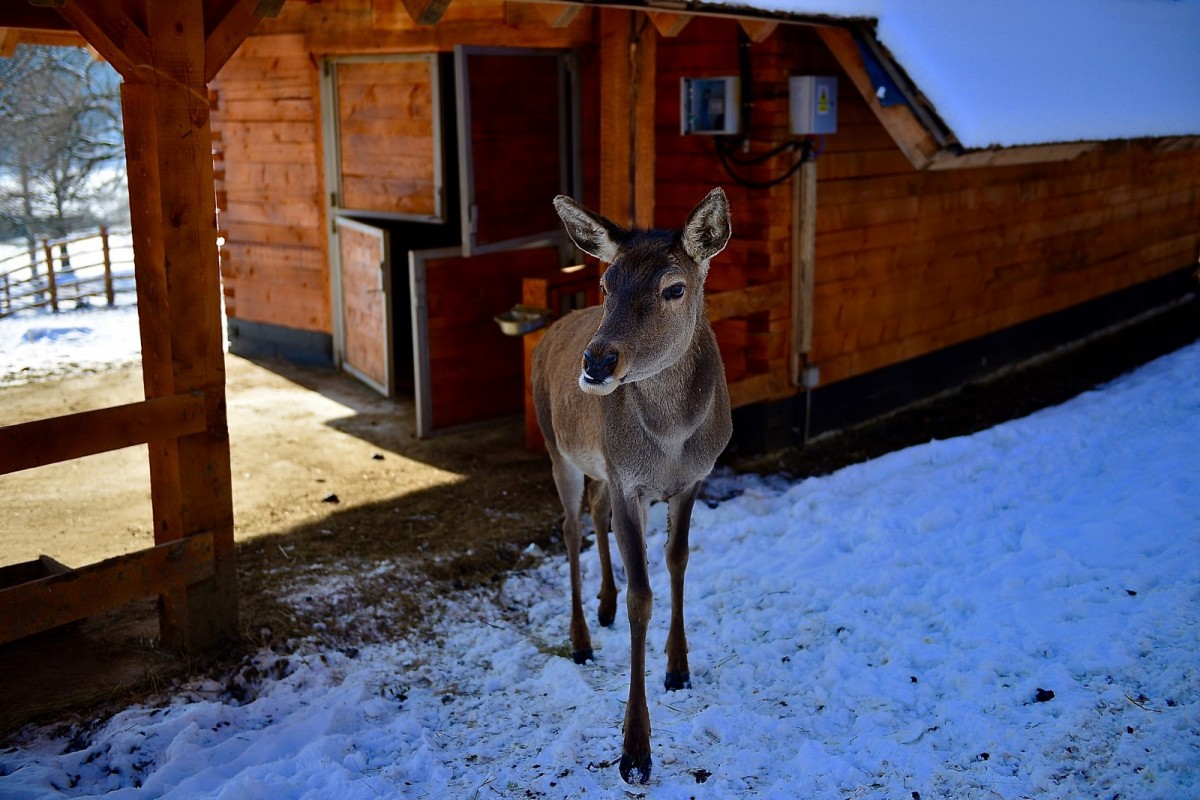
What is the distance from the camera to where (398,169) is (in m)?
10.0

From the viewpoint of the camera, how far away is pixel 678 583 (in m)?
5.33

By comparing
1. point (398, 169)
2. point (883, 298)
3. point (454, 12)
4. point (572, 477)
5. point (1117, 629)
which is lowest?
point (1117, 629)

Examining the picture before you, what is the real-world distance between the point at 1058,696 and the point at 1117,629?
2.22 ft

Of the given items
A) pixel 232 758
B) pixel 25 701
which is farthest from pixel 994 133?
pixel 25 701

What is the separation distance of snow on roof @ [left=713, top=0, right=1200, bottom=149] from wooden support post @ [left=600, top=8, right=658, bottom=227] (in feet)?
2.88

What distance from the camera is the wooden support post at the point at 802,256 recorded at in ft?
27.2

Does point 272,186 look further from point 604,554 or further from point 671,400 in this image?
point 671,400

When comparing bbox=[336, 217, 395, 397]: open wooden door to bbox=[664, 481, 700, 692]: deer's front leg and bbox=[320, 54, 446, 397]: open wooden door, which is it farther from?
bbox=[664, 481, 700, 692]: deer's front leg

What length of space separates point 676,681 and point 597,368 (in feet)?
6.31

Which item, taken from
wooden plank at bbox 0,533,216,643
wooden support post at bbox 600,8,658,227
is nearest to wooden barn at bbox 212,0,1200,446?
wooden support post at bbox 600,8,658,227

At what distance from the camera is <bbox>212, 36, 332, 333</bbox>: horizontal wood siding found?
11.2 meters

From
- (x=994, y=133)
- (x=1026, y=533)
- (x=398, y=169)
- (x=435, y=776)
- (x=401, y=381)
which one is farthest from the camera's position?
(x=401, y=381)

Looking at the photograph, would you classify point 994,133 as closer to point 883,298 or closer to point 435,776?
point 883,298

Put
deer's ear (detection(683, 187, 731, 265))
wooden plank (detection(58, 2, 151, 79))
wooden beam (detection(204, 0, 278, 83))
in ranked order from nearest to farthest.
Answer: deer's ear (detection(683, 187, 731, 265)) < wooden plank (detection(58, 2, 151, 79)) < wooden beam (detection(204, 0, 278, 83))
